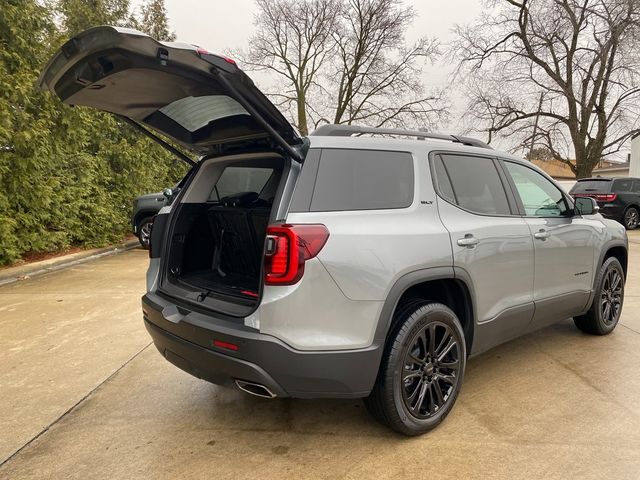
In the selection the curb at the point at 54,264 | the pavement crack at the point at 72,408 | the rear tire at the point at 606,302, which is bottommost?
the curb at the point at 54,264

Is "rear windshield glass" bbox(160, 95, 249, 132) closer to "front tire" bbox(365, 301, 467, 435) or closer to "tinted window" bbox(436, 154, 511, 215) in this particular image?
"tinted window" bbox(436, 154, 511, 215)

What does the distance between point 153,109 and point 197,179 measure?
0.56m

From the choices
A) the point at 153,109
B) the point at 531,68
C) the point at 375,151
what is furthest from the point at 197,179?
the point at 531,68

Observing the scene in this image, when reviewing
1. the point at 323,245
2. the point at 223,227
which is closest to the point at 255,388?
the point at 323,245

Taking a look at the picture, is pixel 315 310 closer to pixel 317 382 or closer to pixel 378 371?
pixel 317 382

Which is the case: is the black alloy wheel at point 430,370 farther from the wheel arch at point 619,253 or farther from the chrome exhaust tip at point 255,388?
the wheel arch at point 619,253

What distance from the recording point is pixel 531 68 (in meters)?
24.2

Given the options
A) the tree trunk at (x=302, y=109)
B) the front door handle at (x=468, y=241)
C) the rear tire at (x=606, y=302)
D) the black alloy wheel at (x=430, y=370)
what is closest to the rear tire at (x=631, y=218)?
the rear tire at (x=606, y=302)

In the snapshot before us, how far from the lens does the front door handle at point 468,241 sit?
8.92ft

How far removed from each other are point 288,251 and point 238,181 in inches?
59.8

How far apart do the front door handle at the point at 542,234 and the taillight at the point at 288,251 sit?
76.6 inches

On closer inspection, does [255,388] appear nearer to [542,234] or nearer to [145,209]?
[542,234]

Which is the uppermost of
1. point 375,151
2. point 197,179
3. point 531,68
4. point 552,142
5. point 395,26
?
point 395,26

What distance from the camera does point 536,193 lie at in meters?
3.73
